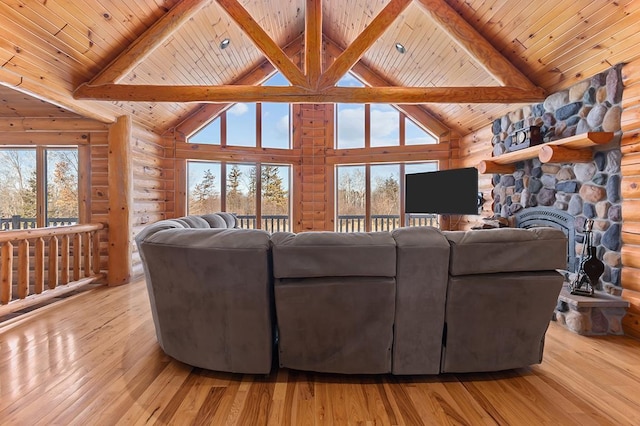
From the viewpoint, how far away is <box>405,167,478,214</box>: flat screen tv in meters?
4.66

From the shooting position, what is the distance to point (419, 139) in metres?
6.11

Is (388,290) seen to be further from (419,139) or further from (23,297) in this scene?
(419,139)

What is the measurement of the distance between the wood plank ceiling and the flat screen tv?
110 cm

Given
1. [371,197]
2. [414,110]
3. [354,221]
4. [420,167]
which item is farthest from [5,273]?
[414,110]


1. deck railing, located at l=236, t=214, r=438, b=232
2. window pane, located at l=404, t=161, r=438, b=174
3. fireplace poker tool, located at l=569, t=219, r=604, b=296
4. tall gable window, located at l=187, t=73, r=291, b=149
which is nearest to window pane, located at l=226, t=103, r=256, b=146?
tall gable window, located at l=187, t=73, r=291, b=149

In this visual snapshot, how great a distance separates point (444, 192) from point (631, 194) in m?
2.47

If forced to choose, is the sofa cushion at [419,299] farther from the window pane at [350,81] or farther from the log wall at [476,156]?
the window pane at [350,81]

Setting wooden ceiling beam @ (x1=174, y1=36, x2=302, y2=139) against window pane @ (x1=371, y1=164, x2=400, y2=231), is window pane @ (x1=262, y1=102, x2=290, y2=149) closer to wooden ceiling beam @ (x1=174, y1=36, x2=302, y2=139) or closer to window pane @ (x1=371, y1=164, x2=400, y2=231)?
wooden ceiling beam @ (x1=174, y1=36, x2=302, y2=139)

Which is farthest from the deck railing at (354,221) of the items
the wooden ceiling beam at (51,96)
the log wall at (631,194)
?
the log wall at (631,194)

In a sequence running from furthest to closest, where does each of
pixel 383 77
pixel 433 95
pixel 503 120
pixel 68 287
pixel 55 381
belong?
pixel 383 77 < pixel 503 120 < pixel 433 95 < pixel 68 287 < pixel 55 381

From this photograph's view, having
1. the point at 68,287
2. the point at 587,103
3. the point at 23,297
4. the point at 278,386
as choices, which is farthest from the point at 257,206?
the point at 587,103

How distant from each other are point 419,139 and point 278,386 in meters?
5.53

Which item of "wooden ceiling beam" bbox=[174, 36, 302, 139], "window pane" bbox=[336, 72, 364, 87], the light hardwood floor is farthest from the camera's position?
"window pane" bbox=[336, 72, 364, 87]

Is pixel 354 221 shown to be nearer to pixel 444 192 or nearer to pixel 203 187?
pixel 444 192
